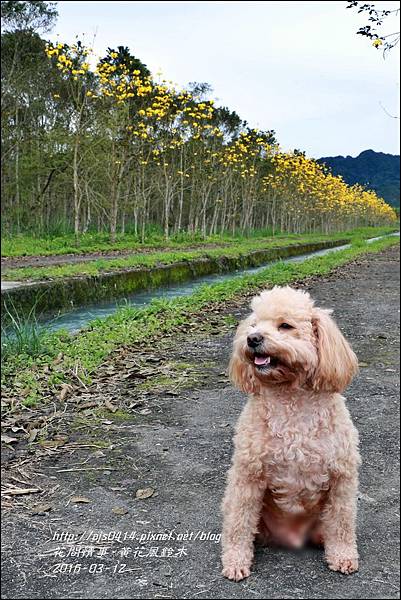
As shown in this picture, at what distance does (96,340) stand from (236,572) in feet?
16.0

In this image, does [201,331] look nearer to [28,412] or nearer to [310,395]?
[28,412]

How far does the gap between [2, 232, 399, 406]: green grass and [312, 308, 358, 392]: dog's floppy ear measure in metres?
3.19

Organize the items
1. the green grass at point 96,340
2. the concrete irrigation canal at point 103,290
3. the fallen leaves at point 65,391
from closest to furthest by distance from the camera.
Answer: the fallen leaves at point 65,391 → the green grass at point 96,340 → the concrete irrigation canal at point 103,290

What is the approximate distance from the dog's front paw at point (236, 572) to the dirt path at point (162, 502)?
0.03 m

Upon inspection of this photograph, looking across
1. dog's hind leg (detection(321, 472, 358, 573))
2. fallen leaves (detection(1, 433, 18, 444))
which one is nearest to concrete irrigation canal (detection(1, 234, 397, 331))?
fallen leaves (detection(1, 433, 18, 444))

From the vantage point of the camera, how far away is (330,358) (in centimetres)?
236

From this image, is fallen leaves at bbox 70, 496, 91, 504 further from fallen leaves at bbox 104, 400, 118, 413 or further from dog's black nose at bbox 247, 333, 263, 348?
dog's black nose at bbox 247, 333, 263, 348

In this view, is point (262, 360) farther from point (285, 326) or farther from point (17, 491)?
point (17, 491)

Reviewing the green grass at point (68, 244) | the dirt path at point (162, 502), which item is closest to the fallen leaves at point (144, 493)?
the dirt path at point (162, 502)

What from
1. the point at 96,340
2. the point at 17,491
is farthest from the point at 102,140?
the point at 17,491

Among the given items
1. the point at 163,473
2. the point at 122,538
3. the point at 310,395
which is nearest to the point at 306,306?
the point at 310,395

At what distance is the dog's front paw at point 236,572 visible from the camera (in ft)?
8.20

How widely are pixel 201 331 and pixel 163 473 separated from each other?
172 inches

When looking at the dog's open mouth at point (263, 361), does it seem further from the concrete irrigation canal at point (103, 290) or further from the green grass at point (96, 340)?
the concrete irrigation canal at point (103, 290)
